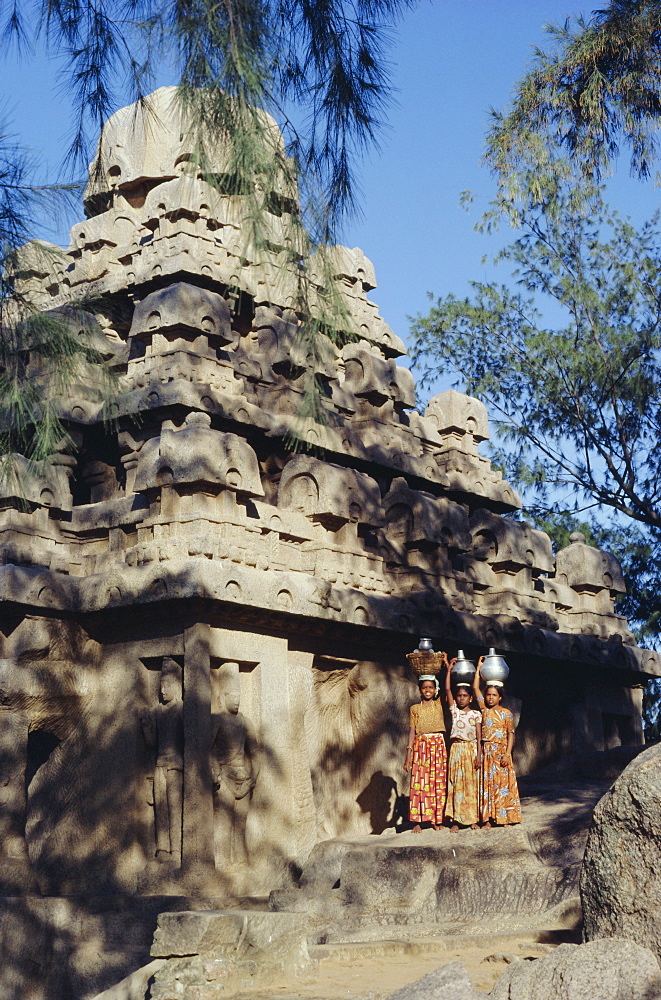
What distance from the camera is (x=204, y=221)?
517 inches

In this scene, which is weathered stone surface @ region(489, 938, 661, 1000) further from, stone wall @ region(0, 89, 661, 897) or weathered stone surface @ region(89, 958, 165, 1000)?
stone wall @ region(0, 89, 661, 897)

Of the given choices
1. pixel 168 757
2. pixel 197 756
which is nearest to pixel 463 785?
pixel 197 756

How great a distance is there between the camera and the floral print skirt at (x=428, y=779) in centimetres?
1080

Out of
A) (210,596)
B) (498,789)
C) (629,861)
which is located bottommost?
(629,861)

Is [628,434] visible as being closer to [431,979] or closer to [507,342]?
[507,342]

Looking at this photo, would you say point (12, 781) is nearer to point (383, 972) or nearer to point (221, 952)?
point (221, 952)

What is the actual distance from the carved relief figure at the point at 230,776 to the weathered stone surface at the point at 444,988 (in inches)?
200

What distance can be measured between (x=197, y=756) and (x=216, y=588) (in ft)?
4.42

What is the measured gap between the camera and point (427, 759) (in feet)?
35.9

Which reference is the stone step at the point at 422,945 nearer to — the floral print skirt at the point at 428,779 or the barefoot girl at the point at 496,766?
the barefoot girl at the point at 496,766

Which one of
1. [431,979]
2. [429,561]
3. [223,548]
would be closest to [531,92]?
[223,548]

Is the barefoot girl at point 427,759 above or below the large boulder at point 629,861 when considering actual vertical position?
above

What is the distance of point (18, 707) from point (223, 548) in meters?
2.21

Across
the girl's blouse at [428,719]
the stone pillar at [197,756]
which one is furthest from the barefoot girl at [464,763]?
the stone pillar at [197,756]
